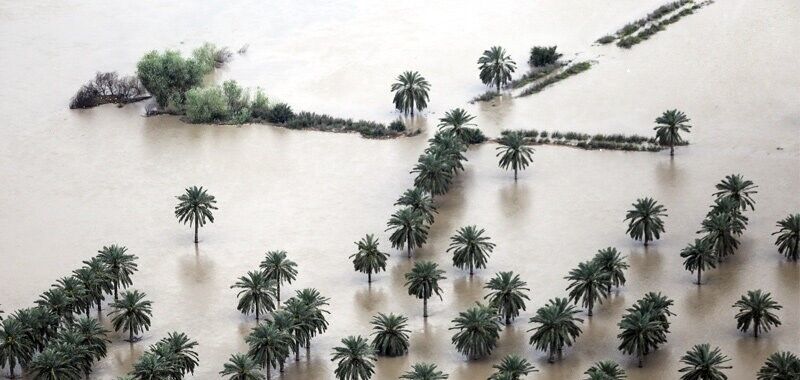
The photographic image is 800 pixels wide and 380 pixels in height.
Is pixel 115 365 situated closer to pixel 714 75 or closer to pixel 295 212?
pixel 295 212

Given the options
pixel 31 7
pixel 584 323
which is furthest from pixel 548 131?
pixel 31 7

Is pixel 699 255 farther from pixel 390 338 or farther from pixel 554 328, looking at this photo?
pixel 390 338

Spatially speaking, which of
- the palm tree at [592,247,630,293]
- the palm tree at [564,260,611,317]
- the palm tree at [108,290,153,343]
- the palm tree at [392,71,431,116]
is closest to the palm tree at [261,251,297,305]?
the palm tree at [108,290,153,343]

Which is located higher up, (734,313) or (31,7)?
(31,7)

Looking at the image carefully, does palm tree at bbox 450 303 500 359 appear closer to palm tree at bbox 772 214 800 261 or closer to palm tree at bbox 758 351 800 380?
palm tree at bbox 758 351 800 380

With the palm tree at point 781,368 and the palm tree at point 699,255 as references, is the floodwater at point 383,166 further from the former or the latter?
the palm tree at point 781,368

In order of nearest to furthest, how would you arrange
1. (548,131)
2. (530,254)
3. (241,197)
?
(530,254), (241,197), (548,131)

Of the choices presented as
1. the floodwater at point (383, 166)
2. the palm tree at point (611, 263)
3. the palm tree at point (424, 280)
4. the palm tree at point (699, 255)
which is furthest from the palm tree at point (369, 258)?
the palm tree at point (699, 255)
